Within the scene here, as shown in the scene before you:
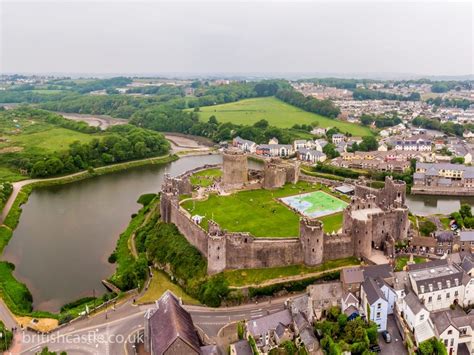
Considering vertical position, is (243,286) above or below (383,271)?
below

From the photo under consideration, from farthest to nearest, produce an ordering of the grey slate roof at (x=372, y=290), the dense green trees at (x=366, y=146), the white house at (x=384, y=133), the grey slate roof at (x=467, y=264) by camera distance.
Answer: the white house at (x=384, y=133)
the dense green trees at (x=366, y=146)
the grey slate roof at (x=467, y=264)
the grey slate roof at (x=372, y=290)

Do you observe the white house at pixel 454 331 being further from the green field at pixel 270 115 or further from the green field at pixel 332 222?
the green field at pixel 270 115

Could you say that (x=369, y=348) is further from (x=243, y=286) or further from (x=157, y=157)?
(x=157, y=157)

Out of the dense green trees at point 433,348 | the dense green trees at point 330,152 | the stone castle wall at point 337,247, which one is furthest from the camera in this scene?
the dense green trees at point 330,152

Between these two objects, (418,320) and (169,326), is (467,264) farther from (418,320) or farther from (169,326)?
(169,326)

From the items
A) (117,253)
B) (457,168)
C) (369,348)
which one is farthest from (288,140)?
(369,348)

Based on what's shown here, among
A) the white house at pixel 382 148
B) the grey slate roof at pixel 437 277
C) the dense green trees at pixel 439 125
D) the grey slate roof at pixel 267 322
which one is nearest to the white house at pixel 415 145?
the white house at pixel 382 148

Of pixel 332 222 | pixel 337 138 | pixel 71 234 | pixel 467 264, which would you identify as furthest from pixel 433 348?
pixel 337 138
